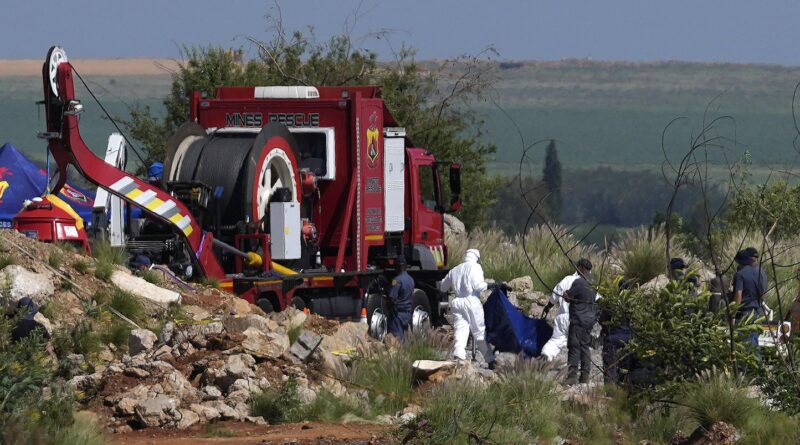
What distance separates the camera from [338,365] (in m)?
15.0

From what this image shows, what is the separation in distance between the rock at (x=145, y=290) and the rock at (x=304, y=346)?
279 cm

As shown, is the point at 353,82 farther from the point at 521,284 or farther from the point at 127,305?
the point at 127,305

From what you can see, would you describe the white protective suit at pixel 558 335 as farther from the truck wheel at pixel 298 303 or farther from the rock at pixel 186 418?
the rock at pixel 186 418

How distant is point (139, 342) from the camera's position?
49.5 feet

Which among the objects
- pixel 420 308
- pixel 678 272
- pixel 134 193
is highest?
pixel 134 193

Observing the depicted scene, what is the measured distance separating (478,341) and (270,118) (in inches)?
194

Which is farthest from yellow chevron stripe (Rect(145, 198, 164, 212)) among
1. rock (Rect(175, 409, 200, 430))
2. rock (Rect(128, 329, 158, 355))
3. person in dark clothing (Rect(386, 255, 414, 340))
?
rock (Rect(175, 409, 200, 430))

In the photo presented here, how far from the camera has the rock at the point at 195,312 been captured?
1742cm

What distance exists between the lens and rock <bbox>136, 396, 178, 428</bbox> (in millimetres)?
12812

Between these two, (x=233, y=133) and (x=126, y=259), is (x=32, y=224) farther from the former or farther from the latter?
(x=233, y=133)

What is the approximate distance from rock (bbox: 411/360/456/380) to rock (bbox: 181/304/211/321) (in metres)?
3.25

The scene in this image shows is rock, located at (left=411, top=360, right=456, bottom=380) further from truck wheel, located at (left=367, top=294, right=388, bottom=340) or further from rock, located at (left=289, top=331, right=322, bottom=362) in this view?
truck wheel, located at (left=367, top=294, right=388, bottom=340)

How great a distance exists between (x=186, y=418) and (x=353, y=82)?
2407 centimetres

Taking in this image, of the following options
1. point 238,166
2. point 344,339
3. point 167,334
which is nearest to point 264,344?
point 167,334
